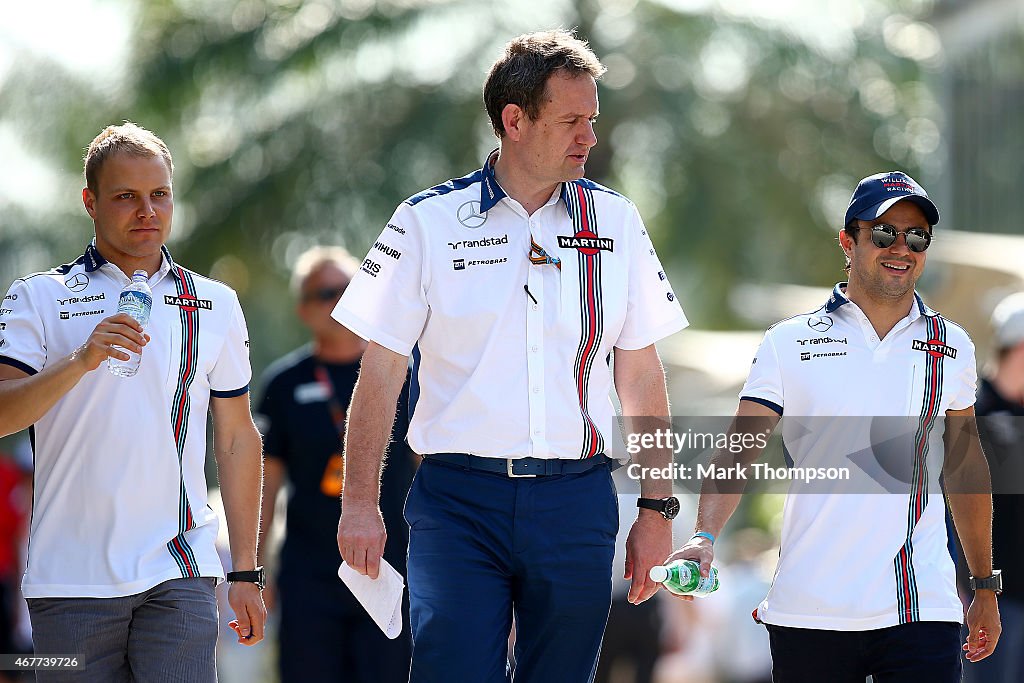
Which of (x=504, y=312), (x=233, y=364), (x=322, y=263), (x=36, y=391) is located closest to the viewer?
(x=36, y=391)

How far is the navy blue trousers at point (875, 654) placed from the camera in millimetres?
5203

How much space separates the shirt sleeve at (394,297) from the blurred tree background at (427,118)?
1269 cm

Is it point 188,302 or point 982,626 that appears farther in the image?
point 982,626

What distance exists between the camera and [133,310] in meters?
4.93

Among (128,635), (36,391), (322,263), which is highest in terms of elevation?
(322,263)

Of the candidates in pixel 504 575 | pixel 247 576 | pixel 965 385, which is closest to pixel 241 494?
pixel 247 576

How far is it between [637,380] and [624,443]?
0.23m

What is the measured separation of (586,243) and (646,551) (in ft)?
3.49

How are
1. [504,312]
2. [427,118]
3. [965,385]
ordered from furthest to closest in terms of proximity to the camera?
[427,118] → [965,385] → [504,312]

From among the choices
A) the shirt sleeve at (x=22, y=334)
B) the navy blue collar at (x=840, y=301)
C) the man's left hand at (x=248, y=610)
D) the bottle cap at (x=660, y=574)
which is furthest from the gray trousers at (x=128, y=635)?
the navy blue collar at (x=840, y=301)

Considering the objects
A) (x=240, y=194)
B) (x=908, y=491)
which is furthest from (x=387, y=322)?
(x=240, y=194)

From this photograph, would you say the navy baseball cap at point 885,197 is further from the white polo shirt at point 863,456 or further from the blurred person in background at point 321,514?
the blurred person in background at point 321,514

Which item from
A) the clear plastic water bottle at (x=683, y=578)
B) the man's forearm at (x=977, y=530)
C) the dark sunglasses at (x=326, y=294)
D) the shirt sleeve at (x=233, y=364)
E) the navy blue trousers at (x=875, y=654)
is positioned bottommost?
the navy blue trousers at (x=875, y=654)

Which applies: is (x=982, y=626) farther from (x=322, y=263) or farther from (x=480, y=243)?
(x=322, y=263)
